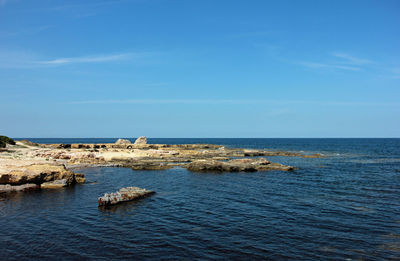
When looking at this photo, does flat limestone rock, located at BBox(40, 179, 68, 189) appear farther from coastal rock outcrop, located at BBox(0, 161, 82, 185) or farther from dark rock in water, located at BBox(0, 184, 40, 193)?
dark rock in water, located at BBox(0, 184, 40, 193)

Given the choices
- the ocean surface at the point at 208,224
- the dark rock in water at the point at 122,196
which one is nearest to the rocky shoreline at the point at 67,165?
the ocean surface at the point at 208,224

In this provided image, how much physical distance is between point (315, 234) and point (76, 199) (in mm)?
20758

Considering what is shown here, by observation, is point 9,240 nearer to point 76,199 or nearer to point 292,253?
point 76,199

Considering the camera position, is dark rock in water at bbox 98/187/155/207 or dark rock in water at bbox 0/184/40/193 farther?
dark rock in water at bbox 0/184/40/193

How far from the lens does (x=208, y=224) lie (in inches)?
730

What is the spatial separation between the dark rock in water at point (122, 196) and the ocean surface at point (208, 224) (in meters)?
0.97

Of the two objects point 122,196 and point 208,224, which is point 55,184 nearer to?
point 122,196

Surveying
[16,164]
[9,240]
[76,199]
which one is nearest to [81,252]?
[9,240]

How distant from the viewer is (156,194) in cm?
2806

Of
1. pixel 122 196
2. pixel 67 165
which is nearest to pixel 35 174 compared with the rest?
pixel 122 196

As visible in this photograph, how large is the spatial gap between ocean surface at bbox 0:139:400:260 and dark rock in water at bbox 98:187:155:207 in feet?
3.18

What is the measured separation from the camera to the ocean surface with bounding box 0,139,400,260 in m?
14.1

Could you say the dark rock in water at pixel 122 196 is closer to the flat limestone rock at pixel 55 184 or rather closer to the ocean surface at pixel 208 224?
the ocean surface at pixel 208 224

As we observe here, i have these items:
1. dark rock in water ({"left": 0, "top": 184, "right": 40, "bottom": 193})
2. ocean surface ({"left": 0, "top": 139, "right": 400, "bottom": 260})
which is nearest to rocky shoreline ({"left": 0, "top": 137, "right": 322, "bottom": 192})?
dark rock in water ({"left": 0, "top": 184, "right": 40, "bottom": 193})
